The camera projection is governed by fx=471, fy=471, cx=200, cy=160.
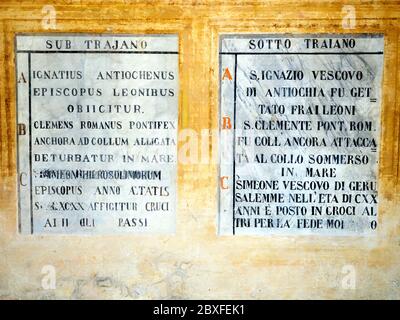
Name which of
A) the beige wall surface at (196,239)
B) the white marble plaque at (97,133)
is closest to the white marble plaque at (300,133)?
the beige wall surface at (196,239)

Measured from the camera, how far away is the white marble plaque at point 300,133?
3990 mm

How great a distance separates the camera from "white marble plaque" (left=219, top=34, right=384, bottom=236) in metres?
3.99

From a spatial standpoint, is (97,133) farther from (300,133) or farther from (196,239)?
(300,133)

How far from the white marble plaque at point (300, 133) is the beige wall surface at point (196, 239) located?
0.10 metres

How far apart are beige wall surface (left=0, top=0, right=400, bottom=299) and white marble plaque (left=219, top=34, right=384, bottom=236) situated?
0.10 m

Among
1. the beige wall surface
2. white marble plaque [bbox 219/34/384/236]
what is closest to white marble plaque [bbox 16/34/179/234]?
the beige wall surface

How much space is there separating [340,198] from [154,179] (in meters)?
1.61

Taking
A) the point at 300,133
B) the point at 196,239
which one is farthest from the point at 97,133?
the point at 300,133

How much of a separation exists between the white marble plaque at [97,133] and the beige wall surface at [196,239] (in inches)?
3.9

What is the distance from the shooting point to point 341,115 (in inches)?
158

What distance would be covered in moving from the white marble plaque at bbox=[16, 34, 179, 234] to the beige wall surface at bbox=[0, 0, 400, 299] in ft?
0.32

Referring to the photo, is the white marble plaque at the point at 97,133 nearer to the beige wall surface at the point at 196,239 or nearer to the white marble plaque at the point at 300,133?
the beige wall surface at the point at 196,239

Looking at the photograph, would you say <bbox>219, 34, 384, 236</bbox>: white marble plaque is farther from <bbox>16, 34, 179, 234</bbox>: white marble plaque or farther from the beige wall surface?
<bbox>16, 34, 179, 234</bbox>: white marble plaque

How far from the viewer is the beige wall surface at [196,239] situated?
13.1 feet
